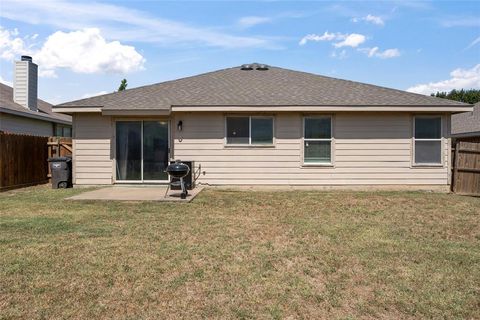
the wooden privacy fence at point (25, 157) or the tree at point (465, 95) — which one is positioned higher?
the tree at point (465, 95)

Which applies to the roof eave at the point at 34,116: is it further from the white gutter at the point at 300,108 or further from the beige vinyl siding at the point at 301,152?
the white gutter at the point at 300,108

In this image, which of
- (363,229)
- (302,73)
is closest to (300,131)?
(302,73)

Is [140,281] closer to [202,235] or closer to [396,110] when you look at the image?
[202,235]

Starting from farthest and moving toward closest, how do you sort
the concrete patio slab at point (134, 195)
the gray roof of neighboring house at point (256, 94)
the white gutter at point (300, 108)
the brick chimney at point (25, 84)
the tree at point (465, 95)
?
the tree at point (465, 95), the brick chimney at point (25, 84), the gray roof of neighboring house at point (256, 94), the white gutter at point (300, 108), the concrete patio slab at point (134, 195)

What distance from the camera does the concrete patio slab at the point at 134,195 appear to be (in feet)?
29.8

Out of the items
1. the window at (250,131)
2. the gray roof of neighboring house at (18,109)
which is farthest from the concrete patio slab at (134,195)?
the gray roof of neighboring house at (18,109)

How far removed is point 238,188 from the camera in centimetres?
1159

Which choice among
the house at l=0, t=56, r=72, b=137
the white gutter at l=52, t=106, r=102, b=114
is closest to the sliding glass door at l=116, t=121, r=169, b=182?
the white gutter at l=52, t=106, r=102, b=114

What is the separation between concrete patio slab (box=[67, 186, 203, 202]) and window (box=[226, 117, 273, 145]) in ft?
6.42

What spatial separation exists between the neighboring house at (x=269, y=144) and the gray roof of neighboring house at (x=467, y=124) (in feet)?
29.2

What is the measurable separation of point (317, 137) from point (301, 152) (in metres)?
0.70

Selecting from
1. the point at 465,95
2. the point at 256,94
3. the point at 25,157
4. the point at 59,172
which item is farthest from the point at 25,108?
the point at 465,95

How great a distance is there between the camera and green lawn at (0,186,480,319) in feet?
10.9

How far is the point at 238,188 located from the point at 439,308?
847 centimetres
